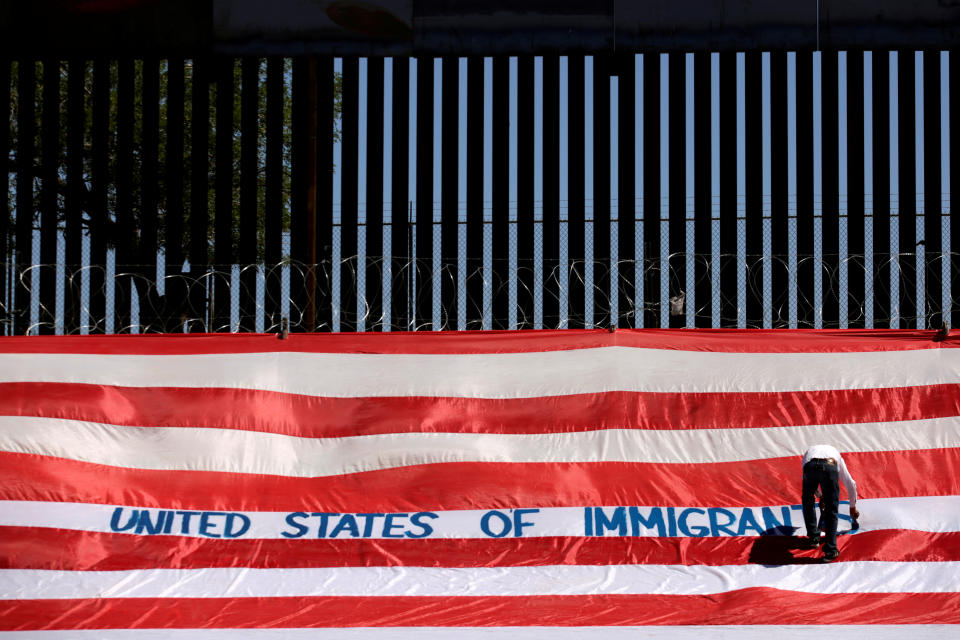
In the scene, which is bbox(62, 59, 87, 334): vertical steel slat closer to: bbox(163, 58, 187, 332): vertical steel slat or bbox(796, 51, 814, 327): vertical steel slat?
bbox(163, 58, 187, 332): vertical steel slat

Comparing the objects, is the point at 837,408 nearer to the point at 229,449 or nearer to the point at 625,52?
the point at 229,449

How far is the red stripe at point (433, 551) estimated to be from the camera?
7.23 metres

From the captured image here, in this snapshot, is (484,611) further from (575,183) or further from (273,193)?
(273,193)

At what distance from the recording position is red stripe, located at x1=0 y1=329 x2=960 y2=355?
866 centimetres

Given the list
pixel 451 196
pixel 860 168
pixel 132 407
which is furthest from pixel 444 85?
pixel 132 407

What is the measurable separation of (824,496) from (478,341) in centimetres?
301

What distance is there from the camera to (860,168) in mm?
11961

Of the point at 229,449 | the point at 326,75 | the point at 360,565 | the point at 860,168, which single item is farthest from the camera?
the point at 326,75

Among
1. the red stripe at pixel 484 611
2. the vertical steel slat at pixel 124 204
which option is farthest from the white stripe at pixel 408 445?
the vertical steel slat at pixel 124 204

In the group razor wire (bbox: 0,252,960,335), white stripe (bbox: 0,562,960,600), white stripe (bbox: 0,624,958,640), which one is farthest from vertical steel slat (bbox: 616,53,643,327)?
white stripe (bbox: 0,624,958,640)

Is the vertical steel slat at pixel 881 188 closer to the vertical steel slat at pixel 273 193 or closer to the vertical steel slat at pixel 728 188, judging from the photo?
the vertical steel slat at pixel 728 188

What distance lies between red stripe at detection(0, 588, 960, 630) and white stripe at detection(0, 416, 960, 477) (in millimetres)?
1295

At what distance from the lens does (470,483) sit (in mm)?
7859

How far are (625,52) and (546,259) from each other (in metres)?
2.57
